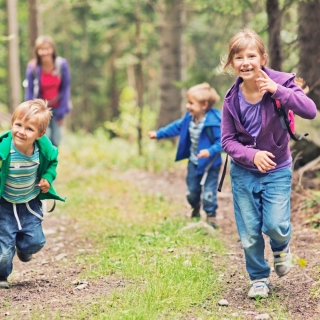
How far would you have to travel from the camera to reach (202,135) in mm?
7109

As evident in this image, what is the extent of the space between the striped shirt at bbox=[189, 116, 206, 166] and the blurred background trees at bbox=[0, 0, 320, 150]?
1.22 m

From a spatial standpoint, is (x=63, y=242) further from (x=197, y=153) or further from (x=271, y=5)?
(x=271, y=5)

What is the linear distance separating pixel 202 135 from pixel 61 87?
3.45 metres

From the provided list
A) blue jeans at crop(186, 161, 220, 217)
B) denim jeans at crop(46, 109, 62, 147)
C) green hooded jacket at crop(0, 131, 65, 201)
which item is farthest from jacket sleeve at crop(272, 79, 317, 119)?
denim jeans at crop(46, 109, 62, 147)

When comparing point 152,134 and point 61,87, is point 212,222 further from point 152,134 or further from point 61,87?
point 61,87

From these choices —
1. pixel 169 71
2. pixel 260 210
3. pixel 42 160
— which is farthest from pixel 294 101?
pixel 169 71

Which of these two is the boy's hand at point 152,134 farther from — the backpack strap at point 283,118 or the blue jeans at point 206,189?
the backpack strap at point 283,118

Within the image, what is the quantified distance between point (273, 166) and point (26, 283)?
8.20 ft

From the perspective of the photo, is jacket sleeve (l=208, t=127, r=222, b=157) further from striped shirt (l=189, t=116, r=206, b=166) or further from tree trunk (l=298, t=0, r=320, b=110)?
tree trunk (l=298, t=0, r=320, b=110)

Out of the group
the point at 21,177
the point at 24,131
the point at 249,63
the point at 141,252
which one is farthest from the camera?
the point at 141,252

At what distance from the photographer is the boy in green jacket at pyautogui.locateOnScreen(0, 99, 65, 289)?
190 inches

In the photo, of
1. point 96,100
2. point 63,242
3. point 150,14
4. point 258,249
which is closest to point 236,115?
point 258,249

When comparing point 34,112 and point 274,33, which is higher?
point 274,33

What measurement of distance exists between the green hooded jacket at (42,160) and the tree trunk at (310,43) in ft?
14.2
